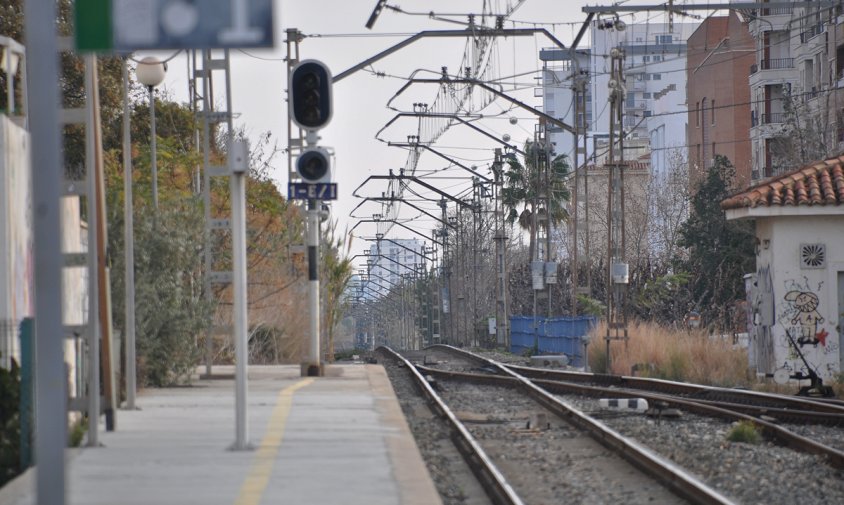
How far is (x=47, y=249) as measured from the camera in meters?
5.73

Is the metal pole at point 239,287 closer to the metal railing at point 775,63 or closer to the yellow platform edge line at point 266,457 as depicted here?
the yellow platform edge line at point 266,457

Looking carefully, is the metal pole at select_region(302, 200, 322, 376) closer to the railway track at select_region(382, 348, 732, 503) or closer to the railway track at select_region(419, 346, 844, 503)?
the railway track at select_region(382, 348, 732, 503)

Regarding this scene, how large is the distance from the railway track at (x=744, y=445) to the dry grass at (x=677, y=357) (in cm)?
453

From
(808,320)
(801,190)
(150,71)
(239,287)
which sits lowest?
(808,320)

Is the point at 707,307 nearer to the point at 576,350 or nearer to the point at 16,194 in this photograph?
the point at 576,350

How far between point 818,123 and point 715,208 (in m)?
5.72

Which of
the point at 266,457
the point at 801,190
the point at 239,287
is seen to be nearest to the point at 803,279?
the point at 801,190

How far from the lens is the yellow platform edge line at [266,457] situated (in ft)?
34.3

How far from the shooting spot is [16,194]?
1380cm

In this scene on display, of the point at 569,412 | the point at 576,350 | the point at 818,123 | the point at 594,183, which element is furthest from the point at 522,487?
the point at 594,183

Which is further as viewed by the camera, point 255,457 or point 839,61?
point 839,61

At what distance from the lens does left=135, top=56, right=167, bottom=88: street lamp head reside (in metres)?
18.9

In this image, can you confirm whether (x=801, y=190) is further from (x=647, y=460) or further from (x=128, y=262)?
(x=128, y=262)

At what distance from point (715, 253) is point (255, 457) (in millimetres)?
47062
